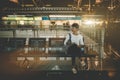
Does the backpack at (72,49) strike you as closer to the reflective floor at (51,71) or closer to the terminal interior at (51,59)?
the terminal interior at (51,59)

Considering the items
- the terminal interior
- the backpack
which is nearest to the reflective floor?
the terminal interior

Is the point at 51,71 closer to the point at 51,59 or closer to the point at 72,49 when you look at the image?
the point at 72,49

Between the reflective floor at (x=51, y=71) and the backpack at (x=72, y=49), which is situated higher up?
the backpack at (x=72, y=49)

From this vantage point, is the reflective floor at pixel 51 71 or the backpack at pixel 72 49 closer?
the reflective floor at pixel 51 71

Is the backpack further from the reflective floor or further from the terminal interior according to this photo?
the reflective floor

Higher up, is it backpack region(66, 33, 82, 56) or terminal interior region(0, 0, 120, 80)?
backpack region(66, 33, 82, 56)

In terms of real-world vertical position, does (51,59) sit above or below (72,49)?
below

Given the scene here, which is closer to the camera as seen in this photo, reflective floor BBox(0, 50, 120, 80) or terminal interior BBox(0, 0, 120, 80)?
reflective floor BBox(0, 50, 120, 80)

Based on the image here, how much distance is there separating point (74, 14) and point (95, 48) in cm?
1689

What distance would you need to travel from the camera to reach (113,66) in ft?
31.4

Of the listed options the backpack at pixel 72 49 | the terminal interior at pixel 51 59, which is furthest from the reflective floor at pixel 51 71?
the backpack at pixel 72 49

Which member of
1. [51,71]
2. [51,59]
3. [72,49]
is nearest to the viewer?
[72,49]

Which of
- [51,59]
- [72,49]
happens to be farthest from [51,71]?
[51,59]

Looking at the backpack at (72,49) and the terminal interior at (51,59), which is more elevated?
the backpack at (72,49)
